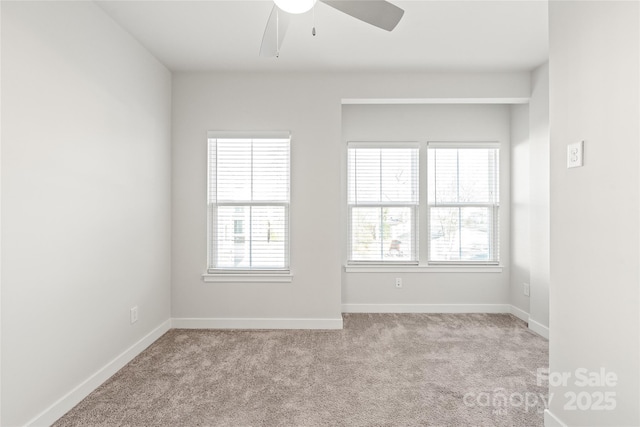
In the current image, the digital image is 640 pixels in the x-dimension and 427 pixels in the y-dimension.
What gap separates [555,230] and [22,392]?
3060mm

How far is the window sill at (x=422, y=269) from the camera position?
14.0 feet

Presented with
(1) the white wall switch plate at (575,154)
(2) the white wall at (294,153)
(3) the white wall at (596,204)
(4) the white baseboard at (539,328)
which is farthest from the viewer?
(2) the white wall at (294,153)

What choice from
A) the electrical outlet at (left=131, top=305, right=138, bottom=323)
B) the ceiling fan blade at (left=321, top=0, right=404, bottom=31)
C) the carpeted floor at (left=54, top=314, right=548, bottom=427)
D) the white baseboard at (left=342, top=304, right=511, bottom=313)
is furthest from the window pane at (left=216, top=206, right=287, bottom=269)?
the ceiling fan blade at (left=321, top=0, right=404, bottom=31)

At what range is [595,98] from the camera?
5.41ft

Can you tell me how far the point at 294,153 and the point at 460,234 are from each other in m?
2.29

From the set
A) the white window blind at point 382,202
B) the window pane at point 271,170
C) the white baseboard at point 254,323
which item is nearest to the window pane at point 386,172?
the white window blind at point 382,202

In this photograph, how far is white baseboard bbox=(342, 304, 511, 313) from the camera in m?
4.25

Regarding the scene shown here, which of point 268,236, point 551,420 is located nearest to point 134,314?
point 268,236

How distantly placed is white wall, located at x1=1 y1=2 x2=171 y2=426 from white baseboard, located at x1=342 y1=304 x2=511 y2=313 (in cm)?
236

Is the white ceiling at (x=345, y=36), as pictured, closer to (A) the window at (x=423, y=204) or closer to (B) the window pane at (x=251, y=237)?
(A) the window at (x=423, y=204)

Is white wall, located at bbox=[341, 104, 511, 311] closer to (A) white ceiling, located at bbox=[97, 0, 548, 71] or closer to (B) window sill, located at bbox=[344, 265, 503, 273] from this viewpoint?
(B) window sill, located at bbox=[344, 265, 503, 273]

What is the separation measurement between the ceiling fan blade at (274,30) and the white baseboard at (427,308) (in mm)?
3105

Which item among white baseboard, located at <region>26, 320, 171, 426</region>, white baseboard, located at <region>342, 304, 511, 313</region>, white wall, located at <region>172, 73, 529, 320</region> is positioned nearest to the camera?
white baseboard, located at <region>26, 320, 171, 426</region>

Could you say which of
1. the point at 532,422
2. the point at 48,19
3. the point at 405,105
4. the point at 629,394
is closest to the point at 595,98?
the point at 629,394
